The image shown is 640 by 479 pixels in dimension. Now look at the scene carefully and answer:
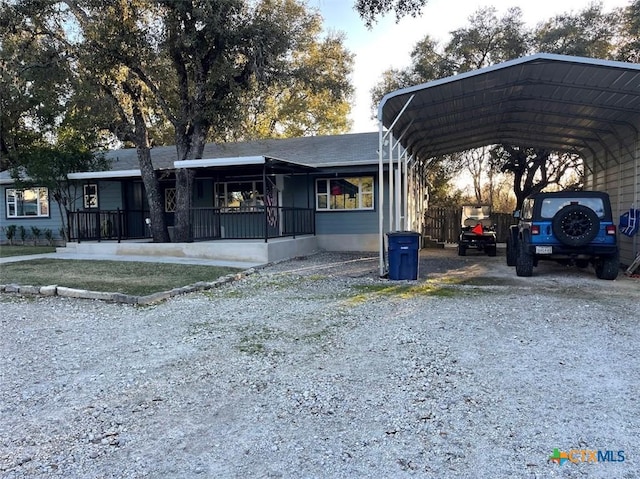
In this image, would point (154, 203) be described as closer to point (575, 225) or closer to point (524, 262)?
point (524, 262)

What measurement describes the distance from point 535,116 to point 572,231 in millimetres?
4716

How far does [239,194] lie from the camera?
54.3 ft

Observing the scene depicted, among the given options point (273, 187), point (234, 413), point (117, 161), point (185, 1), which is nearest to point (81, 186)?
point (117, 161)

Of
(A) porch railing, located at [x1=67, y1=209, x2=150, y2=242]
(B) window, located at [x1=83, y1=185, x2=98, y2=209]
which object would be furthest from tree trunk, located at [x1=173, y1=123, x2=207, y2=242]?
(B) window, located at [x1=83, y1=185, x2=98, y2=209]

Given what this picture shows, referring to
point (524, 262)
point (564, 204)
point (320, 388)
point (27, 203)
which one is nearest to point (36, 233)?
point (27, 203)

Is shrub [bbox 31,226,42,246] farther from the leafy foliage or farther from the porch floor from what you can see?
the leafy foliage

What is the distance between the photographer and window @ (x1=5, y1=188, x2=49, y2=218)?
18891 millimetres

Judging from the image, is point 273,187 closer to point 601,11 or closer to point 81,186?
point 81,186

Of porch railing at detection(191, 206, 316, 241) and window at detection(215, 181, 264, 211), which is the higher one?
window at detection(215, 181, 264, 211)

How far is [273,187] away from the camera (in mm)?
15938

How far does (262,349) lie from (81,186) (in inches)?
637

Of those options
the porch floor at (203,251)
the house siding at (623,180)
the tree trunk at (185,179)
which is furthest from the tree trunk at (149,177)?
the house siding at (623,180)

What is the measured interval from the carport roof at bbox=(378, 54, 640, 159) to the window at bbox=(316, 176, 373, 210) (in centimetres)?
204

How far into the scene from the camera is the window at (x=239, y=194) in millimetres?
16202
